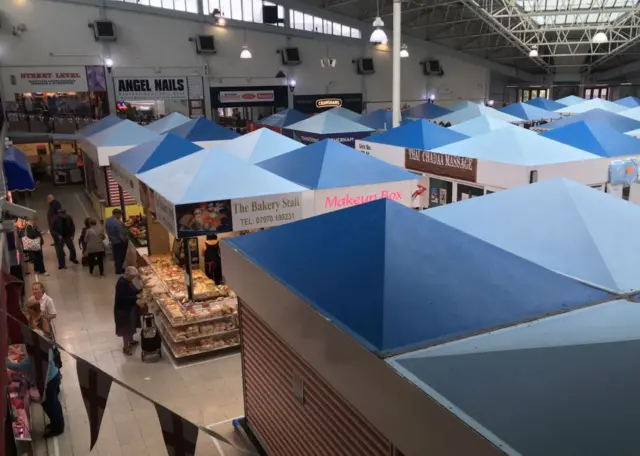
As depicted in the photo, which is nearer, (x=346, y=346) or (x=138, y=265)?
(x=346, y=346)

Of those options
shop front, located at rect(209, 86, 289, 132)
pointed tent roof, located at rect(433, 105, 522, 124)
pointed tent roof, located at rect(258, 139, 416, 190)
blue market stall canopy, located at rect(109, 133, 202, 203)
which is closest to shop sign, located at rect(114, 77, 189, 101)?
shop front, located at rect(209, 86, 289, 132)

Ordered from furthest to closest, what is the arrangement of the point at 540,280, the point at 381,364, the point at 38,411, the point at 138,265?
the point at 138,265 → the point at 38,411 → the point at 540,280 → the point at 381,364

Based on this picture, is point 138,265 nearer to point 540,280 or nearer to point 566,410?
point 540,280

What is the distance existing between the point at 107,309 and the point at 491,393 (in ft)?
28.2

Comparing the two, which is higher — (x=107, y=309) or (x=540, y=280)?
(x=540, y=280)

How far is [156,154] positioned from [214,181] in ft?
10.2

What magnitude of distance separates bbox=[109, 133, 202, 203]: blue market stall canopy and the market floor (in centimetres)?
219

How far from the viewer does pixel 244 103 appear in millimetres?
26703

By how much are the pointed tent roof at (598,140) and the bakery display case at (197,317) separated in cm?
631

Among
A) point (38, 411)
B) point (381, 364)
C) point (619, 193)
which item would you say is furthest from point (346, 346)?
point (619, 193)

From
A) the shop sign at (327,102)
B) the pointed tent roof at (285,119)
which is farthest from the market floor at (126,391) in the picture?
the shop sign at (327,102)

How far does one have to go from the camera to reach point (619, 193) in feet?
30.1

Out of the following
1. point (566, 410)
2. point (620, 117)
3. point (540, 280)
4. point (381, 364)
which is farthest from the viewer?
point (620, 117)

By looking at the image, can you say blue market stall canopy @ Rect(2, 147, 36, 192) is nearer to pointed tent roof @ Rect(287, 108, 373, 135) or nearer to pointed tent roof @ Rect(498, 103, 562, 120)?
pointed tent roof @ Rect(287, 108, 373, 135)
